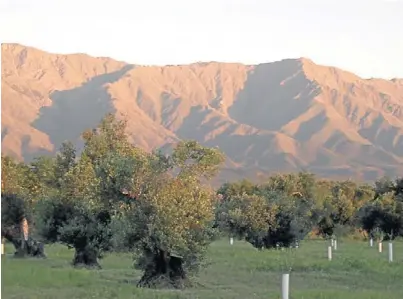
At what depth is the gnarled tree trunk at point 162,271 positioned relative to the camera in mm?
24484

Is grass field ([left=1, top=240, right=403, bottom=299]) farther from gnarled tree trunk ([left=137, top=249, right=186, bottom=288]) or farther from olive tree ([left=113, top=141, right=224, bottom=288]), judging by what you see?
olive tree ([left=113, top=141, right=224, bottom=288])

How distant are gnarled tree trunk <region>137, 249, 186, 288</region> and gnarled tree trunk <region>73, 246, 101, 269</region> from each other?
10.6 m

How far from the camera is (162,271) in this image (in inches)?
974

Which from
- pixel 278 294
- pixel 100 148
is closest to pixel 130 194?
pixel 278 294

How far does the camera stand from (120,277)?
28359 millimetres

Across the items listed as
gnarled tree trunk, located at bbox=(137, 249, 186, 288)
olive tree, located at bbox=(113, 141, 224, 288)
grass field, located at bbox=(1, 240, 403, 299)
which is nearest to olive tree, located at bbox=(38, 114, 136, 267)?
grass field, located at bbox=(1, 240, 403, 299)

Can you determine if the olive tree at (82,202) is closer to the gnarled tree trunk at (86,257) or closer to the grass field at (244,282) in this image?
the gnarled tree trunk at (86,257)

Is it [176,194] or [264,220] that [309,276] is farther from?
[264,220]

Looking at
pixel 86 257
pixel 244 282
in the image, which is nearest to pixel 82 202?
pixel 86 257

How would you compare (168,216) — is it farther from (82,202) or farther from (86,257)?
(86,257)

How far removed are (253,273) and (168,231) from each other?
812 centimetres

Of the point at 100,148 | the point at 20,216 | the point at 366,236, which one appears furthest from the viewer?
the point at 366,236

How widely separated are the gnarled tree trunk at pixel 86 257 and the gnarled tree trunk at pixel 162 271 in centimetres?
1058

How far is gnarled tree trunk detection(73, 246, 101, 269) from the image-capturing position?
35.2 m
